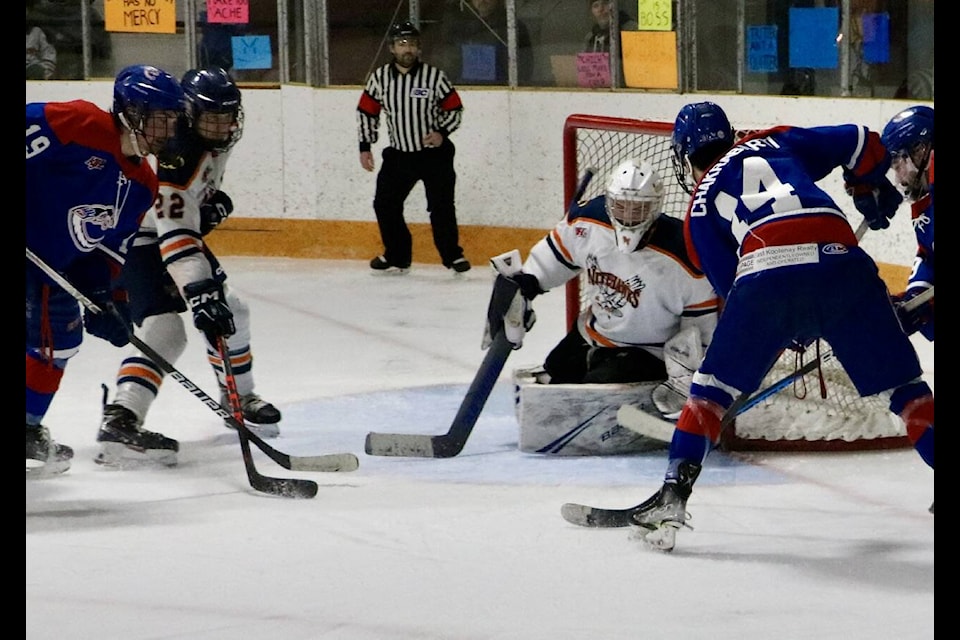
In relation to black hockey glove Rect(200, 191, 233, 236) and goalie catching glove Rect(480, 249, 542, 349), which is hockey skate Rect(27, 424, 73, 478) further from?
goalie catching glove Rect(480, 249, 542, 349)

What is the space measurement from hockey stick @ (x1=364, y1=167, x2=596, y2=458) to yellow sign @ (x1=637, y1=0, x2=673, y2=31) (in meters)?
3.41

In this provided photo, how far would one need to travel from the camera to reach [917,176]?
11.1ft

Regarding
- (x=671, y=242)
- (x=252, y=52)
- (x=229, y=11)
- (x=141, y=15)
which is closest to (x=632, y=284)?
(x=671, y=242)

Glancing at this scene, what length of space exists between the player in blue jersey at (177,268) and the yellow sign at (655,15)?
340cm

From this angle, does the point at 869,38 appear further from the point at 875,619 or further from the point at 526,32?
the point at 875,619

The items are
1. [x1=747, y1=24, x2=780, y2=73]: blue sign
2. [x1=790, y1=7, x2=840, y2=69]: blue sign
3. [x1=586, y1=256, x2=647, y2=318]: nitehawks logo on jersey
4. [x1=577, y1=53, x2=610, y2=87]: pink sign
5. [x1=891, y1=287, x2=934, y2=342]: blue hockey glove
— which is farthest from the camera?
[x1=577, y1=53, x2=610, y2=87]: pink sign

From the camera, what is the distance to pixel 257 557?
302 centimetres

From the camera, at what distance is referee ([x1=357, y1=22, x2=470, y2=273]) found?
7.20 metres

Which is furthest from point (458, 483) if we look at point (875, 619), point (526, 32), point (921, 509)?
point (526, 32)

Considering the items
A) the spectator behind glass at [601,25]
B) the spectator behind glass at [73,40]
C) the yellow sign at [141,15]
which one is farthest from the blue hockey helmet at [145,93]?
the spectator behind glass at [73,40]

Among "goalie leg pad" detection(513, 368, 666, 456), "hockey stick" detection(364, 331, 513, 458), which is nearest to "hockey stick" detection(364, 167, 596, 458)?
"hockey stick" detection(364, 331, 513, 458)

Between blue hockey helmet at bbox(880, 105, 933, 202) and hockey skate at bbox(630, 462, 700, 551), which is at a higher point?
blue hockey helmet at bbox(880, 105, 933, 202)

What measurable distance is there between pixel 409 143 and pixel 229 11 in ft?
4.75

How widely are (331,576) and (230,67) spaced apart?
18.3ft
